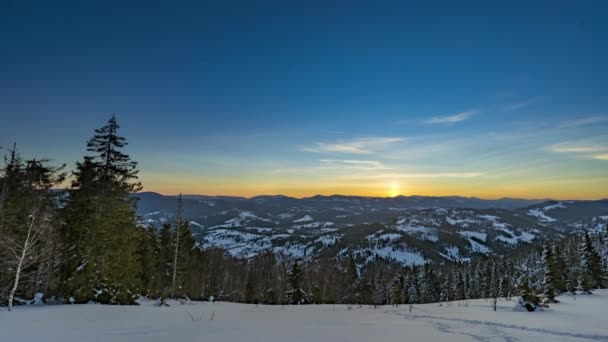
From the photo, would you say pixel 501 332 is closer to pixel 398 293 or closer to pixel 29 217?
pixel 29 217

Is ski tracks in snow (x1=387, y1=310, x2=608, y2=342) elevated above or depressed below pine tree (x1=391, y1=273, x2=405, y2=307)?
above

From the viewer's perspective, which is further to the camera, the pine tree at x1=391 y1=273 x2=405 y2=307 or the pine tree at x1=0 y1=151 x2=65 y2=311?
the pine tree at x1=391 y1=273 x2=405 y2=307

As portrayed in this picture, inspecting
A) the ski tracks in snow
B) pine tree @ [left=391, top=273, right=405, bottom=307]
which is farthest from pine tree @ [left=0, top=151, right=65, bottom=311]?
pine tree @ [left=391, top=273, right=405, bottom=307]

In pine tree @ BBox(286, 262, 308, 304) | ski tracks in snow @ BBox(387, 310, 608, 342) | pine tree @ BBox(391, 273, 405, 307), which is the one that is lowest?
pine tree @ BBox(391, 273, 405, 307)

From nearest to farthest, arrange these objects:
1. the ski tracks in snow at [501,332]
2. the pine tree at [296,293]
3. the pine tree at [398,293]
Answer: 1. the ski tracks in snow at [501,332]
2. the pine tree at [296,293]
3. the pine tree at [398,293]

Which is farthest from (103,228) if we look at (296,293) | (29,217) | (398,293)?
(398,293)

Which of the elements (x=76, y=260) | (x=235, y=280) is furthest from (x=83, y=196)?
(x=235, y=280)

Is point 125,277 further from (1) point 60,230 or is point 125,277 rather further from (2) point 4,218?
(2) point 4,218

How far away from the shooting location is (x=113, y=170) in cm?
2514

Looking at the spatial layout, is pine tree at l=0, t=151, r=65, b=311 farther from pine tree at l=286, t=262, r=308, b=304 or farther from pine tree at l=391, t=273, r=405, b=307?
pine tree at l=391, t=273, r=405, b=307

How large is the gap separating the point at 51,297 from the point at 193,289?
103 ft

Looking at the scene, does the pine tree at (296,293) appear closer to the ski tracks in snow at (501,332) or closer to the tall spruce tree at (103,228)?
the tall spruce tree at (103,228)

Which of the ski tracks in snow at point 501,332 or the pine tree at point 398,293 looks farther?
the pine tree at point 398,293

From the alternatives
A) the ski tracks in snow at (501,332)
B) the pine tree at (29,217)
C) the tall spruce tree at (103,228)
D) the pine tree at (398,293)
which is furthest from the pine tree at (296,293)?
the ski tracks in snow at (501,332)
